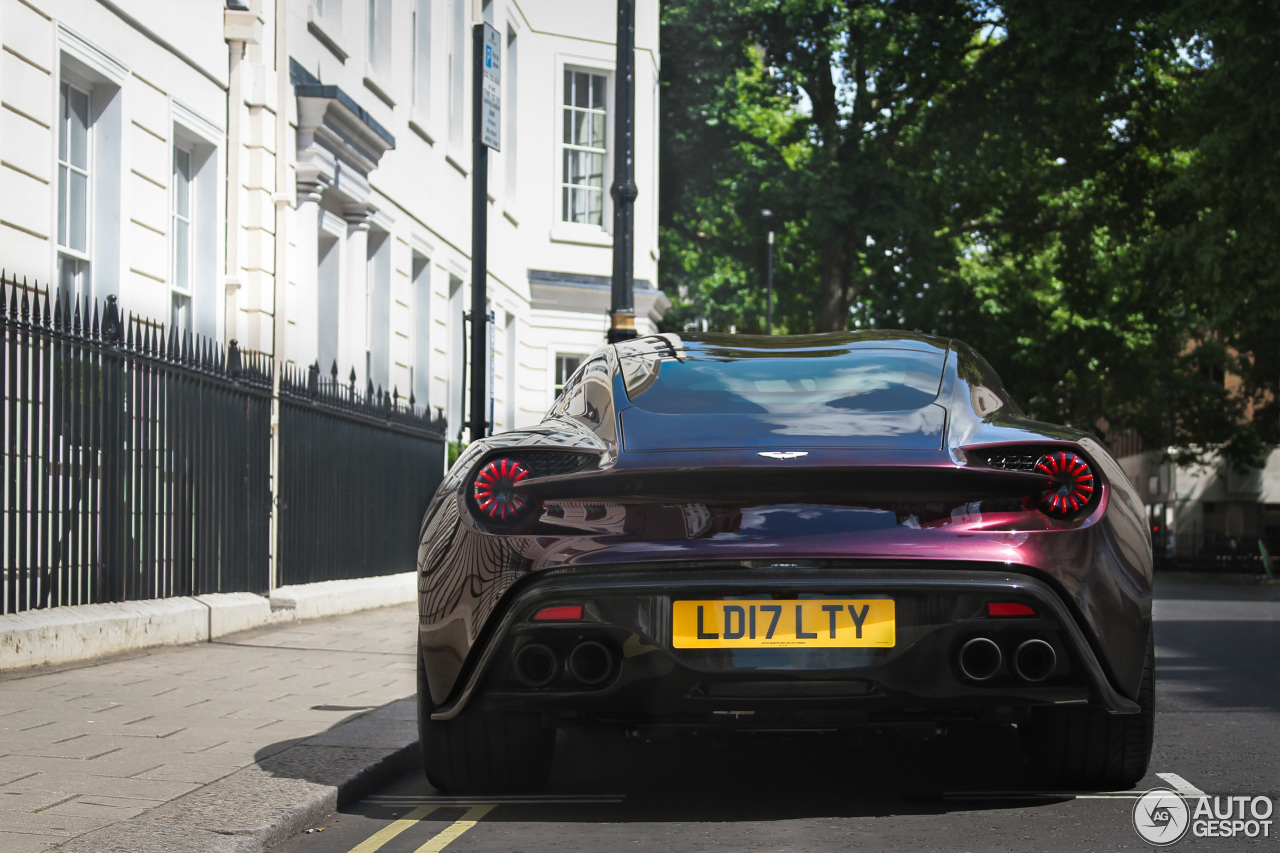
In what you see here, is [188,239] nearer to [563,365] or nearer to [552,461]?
[552,461]

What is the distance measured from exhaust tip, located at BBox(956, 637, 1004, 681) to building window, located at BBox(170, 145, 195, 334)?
29.6 feet

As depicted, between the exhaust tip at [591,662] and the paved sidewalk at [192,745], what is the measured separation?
978mm

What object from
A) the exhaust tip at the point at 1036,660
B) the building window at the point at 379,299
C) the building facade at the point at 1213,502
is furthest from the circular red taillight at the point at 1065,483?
the building facade at the point at 1213,502

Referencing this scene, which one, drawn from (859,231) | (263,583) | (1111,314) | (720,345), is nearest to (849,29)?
(859,231)

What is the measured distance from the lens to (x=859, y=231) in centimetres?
3275

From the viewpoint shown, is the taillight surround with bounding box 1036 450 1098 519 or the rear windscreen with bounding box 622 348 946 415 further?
the rear windscreen with bounding box 622 348 946 415

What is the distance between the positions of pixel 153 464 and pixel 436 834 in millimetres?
5589

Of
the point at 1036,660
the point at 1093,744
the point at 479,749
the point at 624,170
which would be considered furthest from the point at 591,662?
the point at 624,170

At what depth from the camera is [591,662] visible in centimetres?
430

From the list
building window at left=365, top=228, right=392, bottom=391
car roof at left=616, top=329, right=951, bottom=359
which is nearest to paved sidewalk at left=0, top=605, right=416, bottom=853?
car roof at left=616, top=329, right=951, bottom=359

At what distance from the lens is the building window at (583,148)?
2725cm

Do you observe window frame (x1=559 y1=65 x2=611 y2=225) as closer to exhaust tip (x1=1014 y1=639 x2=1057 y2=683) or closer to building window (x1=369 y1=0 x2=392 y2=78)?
building window (x1=369 y1=0 x2=392 y2=78)

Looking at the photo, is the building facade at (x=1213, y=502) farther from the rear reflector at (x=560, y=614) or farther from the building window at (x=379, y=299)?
the rear reflector at (x=560, y=614)

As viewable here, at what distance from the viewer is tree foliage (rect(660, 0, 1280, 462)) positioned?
87.8 feet
